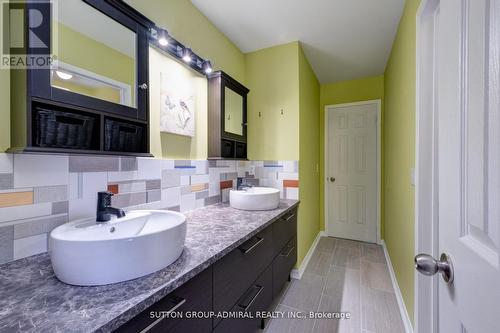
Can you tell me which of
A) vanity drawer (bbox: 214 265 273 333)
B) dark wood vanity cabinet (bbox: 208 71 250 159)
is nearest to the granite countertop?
vanity drawer (bbox: 214 265 273 333)

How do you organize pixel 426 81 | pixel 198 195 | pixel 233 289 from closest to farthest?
pixel 233 289 < pixel 426 81 < pixel 198 195

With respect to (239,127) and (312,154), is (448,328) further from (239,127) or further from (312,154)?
(312,154)

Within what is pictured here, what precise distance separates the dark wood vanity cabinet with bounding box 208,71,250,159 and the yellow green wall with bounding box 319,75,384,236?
1.76 metres

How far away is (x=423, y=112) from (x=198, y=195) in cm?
164

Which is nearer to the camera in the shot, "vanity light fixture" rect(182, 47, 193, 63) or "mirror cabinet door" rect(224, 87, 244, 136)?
"vanity light fixture" rect(182, 47, 193, 63)

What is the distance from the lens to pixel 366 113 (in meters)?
3.19

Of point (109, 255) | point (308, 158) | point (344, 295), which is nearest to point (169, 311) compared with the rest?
point (109, 255)

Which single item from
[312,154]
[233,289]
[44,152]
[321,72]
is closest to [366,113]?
[321,72]

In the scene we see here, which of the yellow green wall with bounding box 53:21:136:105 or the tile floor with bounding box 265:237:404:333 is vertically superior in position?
the yellow green wall with bounding box 53:21:136:105

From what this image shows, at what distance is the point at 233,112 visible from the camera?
6.97 feet

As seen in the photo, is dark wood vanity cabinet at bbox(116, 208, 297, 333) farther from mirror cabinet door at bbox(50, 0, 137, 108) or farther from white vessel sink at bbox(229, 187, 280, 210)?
mirror cabinet door at bbox(50, 0, 137, 108)

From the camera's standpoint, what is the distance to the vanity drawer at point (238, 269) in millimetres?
963

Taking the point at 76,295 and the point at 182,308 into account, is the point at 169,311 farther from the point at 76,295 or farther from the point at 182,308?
the point at 76,295

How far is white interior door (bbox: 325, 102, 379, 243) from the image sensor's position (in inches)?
125
